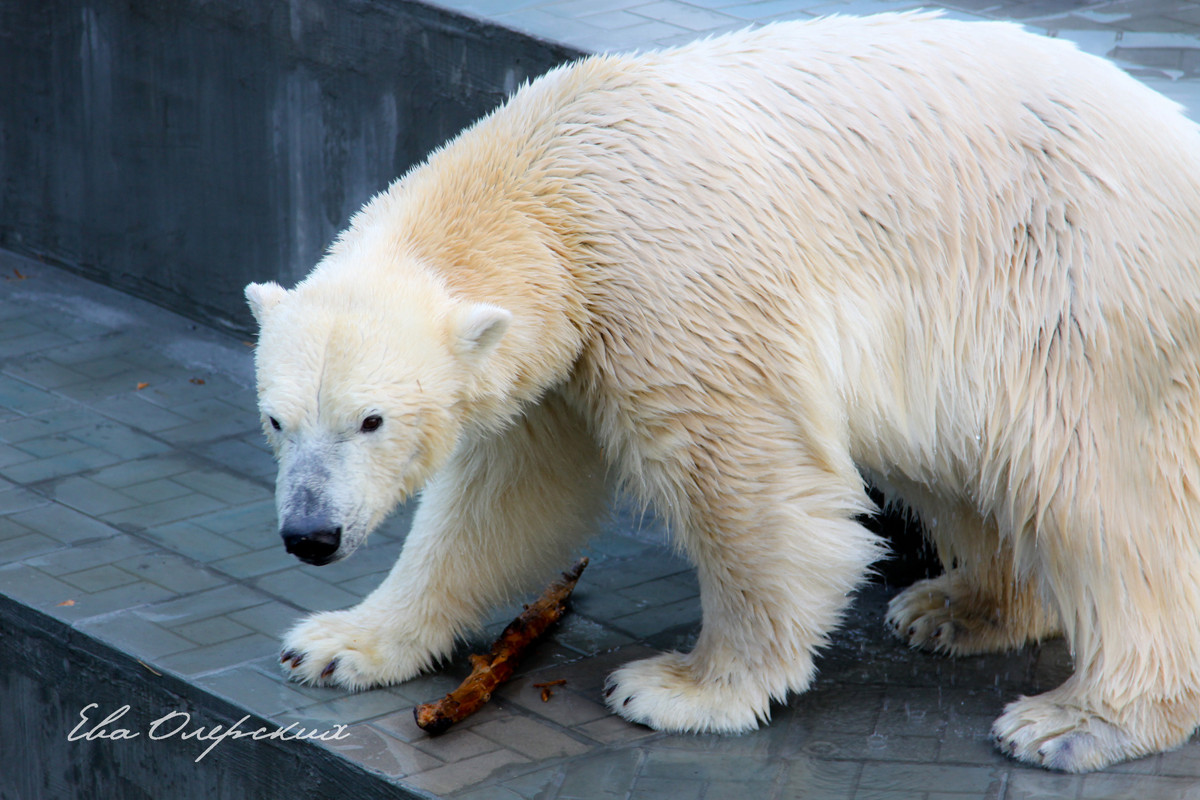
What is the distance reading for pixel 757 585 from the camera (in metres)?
3.63

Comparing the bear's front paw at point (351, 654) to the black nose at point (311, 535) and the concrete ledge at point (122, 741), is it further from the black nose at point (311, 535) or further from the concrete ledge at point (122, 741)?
the black nose at point (311, 535)

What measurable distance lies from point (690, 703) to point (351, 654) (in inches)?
35.0

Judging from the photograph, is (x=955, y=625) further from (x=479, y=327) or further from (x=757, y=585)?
(x=479, y=327)

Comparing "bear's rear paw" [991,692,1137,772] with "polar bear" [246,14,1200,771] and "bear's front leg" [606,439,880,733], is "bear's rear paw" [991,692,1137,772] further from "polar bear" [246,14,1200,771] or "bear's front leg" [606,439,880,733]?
"bear's front leg" [606,439,880,733]

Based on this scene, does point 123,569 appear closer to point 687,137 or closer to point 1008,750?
point 687,137

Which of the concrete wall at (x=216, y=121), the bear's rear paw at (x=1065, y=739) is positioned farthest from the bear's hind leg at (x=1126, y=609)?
the concrete wall at (x=216, y=121)

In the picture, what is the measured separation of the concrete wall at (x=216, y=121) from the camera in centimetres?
551

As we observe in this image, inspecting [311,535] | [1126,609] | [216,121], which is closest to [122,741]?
Result: [311,535]

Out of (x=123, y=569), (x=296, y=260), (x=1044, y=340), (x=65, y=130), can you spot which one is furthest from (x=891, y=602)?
(x=65, y=130)

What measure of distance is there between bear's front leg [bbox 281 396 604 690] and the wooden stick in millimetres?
123

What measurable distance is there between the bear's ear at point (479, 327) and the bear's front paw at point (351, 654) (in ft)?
3.30

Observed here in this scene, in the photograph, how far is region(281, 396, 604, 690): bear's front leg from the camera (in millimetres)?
3986

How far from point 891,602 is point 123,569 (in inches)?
90.4

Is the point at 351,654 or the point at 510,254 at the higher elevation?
the point at 510,254
